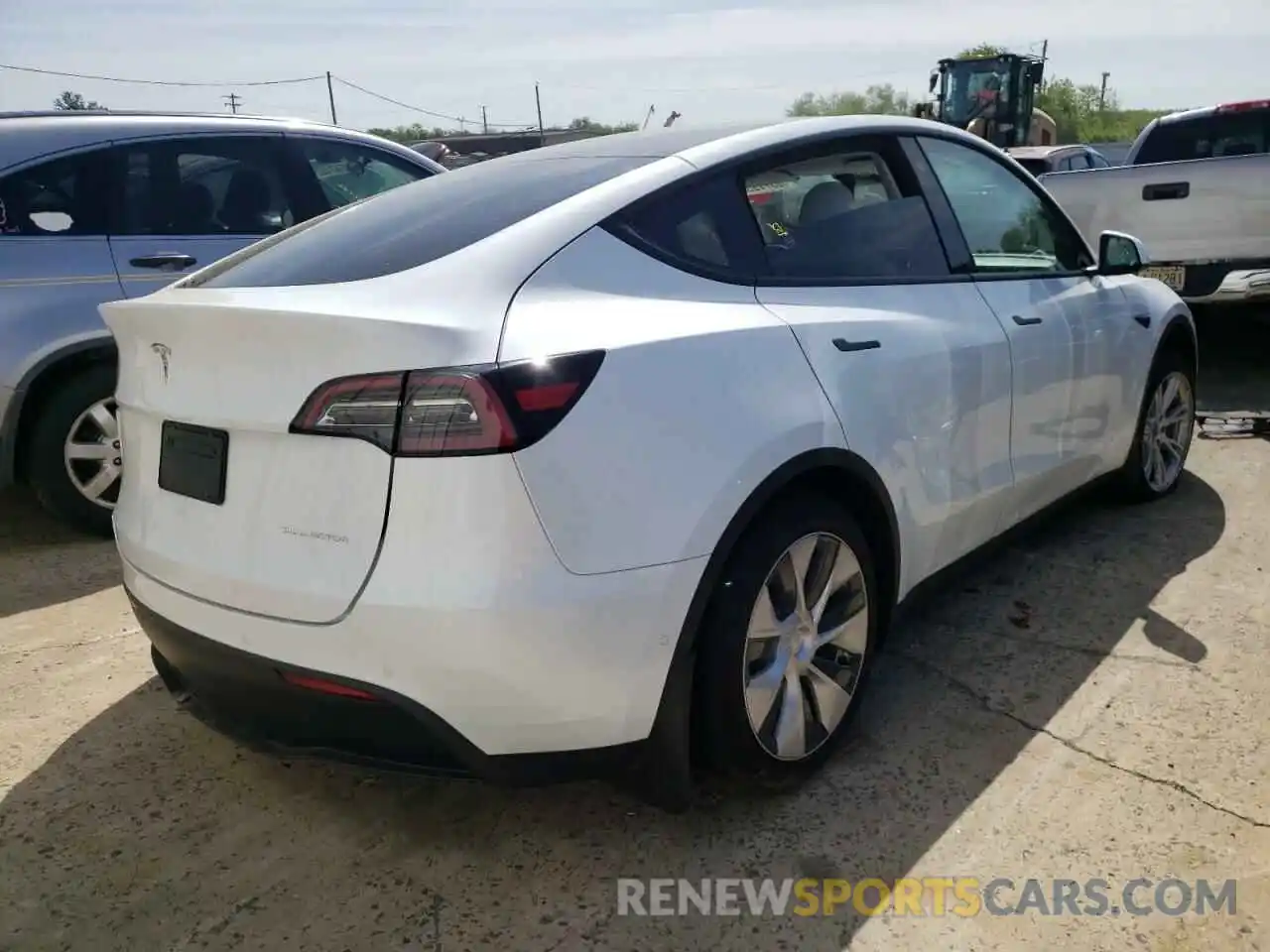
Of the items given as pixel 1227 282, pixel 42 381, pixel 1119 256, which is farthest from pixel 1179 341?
pixel 42 381

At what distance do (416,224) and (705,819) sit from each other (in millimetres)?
1590

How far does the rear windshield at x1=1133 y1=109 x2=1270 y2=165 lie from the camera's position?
337 inches

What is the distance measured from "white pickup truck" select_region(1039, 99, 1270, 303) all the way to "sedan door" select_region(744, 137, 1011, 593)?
151 inches

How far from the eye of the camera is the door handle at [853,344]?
263 cm

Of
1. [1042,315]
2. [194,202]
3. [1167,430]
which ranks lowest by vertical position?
[1167,430]

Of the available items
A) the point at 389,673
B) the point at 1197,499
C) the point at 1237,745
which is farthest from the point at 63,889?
the point at 1197,499

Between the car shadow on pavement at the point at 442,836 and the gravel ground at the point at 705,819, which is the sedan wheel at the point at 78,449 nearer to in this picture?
the gravel ground at the point at 705,819

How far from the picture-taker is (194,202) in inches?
196

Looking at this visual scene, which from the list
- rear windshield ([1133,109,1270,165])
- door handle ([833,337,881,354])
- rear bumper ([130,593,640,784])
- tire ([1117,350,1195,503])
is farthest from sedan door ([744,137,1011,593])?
rear windshield ([1133,109,1270,165])

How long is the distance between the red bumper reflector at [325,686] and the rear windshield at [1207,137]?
856 cm

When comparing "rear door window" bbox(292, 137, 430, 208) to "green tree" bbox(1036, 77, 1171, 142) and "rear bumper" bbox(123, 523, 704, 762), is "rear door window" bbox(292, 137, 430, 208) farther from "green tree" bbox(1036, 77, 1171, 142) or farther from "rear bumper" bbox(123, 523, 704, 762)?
"green tree" bbox(1036, 77, 1171, 142)

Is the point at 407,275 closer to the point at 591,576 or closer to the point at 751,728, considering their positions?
the point at 591,576

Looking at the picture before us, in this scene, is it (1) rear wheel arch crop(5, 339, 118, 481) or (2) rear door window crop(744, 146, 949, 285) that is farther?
(1) rear wheel arch crop(5, 339, 118, 481)

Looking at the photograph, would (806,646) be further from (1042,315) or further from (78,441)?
(78,441)
